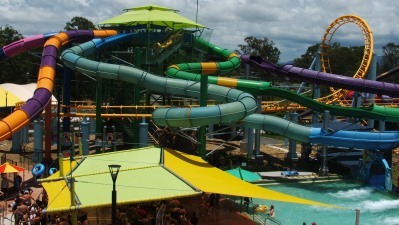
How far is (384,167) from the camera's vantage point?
74.0ft

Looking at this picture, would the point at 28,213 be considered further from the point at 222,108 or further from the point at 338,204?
the point at 338,204

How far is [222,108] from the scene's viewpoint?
17.2 m

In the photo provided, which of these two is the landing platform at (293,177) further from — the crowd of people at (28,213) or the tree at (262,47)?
the tree at (262,47)

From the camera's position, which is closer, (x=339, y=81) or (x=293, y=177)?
(x=293, y=177)

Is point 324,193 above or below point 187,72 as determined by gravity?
below

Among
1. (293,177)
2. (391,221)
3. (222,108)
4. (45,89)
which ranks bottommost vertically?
(391,221)

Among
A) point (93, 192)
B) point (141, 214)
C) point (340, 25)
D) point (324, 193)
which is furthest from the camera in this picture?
point (340, 25)

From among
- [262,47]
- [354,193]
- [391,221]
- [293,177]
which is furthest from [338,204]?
[262,47]

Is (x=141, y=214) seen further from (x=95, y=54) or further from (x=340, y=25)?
(x=340, y=25)

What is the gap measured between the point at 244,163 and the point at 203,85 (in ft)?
20.8

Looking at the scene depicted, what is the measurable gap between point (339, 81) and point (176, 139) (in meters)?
9.40

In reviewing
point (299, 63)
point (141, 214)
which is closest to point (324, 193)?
point (141, 214)

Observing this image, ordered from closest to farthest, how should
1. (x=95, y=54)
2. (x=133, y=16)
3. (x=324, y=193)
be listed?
1. (x=324, y=193)
2. (x=95, y=54)
3. (x=133, y=16)

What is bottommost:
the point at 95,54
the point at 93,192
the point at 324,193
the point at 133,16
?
the point at 324,193
